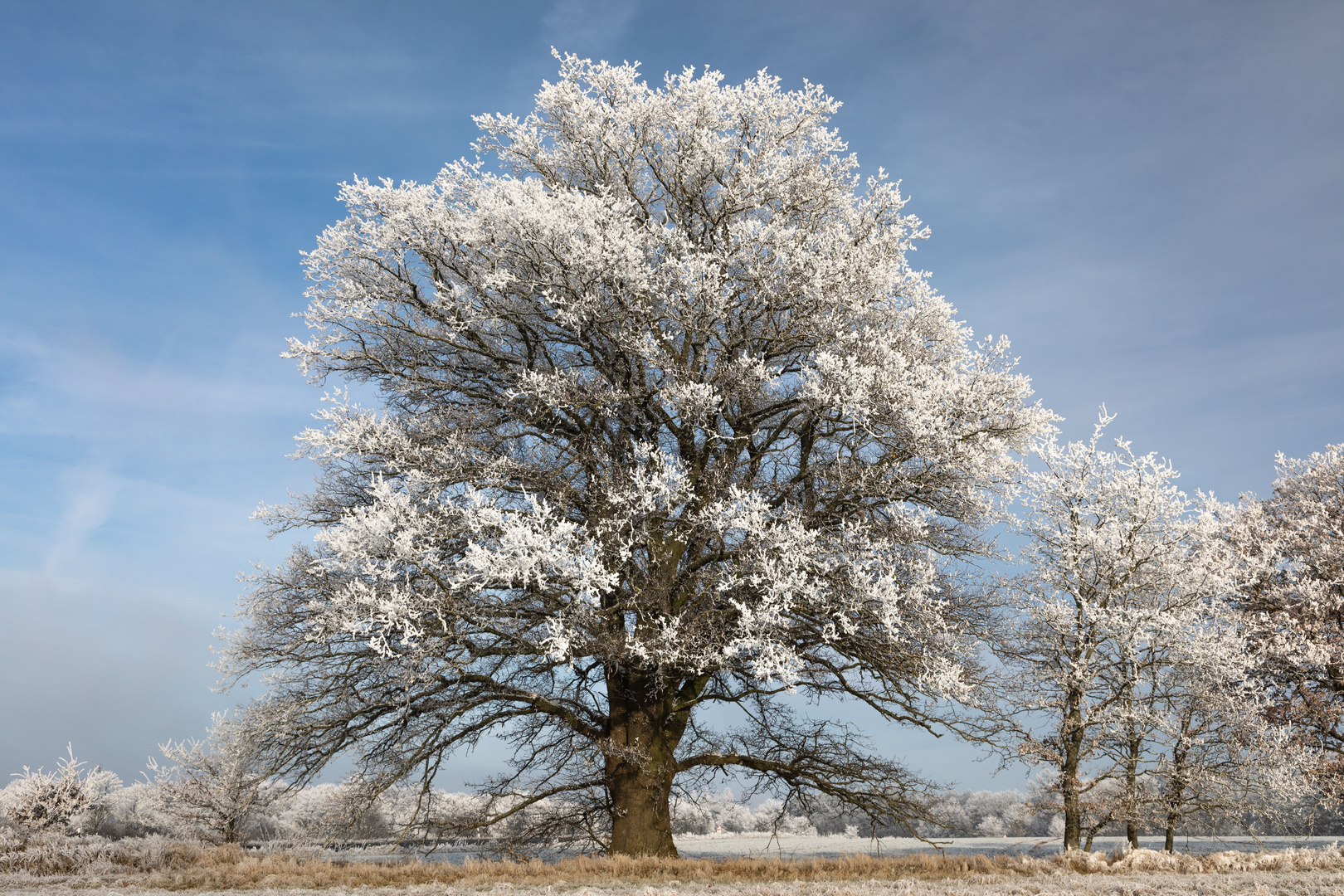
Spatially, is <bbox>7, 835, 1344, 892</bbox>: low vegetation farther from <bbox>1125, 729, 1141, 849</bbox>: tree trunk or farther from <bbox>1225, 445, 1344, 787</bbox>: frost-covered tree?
<bbox>1225, 445, 1344, 787</bbox>: frost-covered tree

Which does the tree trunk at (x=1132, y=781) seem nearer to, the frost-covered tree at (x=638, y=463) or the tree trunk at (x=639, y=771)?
the frost-covered tree at (x=638, y=463)

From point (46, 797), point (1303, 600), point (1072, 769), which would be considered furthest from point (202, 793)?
point (1303, 600)

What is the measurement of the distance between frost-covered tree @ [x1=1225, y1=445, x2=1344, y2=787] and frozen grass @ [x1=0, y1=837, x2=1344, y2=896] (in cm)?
638

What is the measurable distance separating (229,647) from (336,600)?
406 centimetres

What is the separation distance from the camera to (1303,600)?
19250mm

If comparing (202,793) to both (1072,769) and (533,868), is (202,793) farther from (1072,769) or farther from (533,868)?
(1072,769)

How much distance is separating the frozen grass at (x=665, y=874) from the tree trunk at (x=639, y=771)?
1115 mm

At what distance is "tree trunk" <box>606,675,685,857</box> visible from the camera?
41.9ft

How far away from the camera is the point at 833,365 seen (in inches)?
463

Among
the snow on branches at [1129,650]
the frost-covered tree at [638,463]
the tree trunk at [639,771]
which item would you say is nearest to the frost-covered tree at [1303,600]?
the snow on branches at [1129,650]

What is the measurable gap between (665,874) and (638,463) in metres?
5.74

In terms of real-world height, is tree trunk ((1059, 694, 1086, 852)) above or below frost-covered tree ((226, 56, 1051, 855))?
below

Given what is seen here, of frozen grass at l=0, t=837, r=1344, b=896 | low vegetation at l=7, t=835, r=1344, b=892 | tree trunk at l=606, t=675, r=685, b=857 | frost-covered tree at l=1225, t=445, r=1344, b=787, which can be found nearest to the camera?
frozen grass at l=0, t=837, r=1344, b=896

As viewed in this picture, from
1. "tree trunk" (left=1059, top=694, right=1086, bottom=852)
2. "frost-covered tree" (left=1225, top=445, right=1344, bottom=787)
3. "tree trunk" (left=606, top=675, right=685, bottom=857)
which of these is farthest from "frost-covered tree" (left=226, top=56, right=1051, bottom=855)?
"frost-covered tree" (left=1225, top=445, right=1344, bottom=787)
